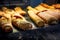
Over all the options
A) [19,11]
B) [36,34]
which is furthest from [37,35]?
[19,11]

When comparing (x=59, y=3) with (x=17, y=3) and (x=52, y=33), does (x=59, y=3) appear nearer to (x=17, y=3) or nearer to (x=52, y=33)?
(x=17, y=3)

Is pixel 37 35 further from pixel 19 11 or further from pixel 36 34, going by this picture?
pixel 19 11

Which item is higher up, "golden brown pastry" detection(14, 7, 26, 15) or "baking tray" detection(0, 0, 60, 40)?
"golden brown pastry" detection(14, 7, 26, 15)

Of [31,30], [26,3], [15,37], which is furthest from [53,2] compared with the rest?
[15,37]

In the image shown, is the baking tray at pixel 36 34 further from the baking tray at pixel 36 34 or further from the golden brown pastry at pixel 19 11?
the golden brown pastry at pixel 19 11

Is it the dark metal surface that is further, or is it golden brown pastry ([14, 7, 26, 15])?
golden brown pastry ([14, 7, 26, 15])

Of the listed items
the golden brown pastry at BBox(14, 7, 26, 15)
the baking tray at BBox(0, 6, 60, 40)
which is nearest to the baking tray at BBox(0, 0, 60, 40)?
the baking tray at BBox(0, 6, 60, 40)

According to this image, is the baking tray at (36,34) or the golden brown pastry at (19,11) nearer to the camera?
the baking tray at (36,34)

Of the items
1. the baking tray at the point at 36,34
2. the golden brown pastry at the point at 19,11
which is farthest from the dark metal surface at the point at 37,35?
the golden brown pastry at the point at 19,11

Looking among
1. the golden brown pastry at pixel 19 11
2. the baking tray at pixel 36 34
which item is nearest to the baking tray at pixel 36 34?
the baking tray at pixel 36 34

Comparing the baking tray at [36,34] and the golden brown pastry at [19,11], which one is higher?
the golden brown pastry at [19,11]

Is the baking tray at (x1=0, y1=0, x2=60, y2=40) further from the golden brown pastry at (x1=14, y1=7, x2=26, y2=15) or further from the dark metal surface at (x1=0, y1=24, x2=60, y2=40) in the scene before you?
the golden brown pastry at (x1=14, y1=7, x2=26, y2=15)
